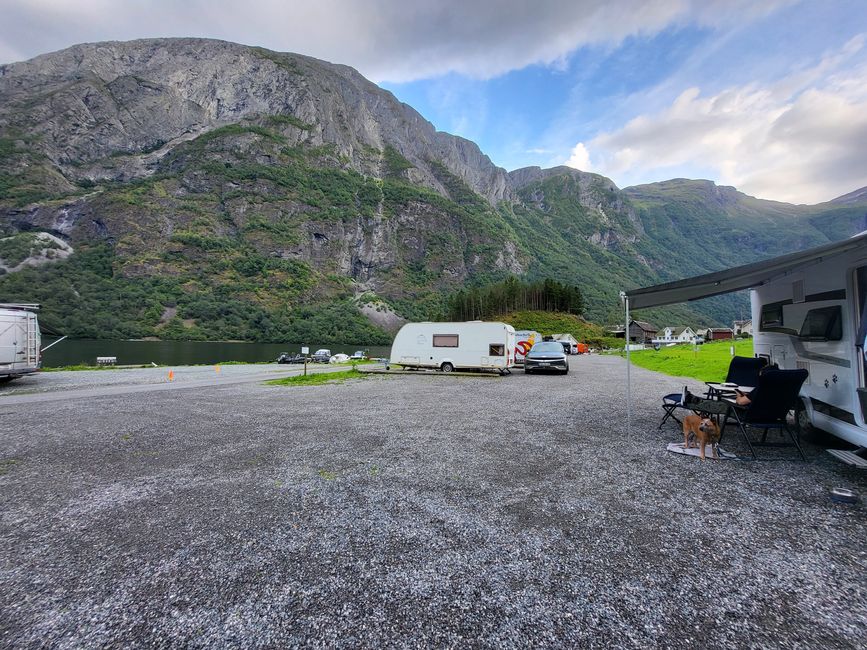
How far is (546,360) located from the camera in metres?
17.1

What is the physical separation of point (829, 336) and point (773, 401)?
107 centimetres

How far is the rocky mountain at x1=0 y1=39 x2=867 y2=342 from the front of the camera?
98.4 meters

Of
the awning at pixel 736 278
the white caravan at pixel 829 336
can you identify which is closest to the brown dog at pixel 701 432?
the white caravan at pixel 829 336

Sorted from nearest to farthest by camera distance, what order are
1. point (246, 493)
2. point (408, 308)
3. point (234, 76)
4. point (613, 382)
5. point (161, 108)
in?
1. point (246, 493)
2. point (613, 382)
3. point (408, 308)
4. point (161, 108)
5. point (234, 76)

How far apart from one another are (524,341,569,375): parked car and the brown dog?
1147cm

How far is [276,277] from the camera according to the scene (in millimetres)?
113750

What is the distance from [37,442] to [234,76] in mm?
205875

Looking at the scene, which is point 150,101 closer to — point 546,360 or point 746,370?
point 546,360

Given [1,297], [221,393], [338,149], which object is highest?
[338,149]

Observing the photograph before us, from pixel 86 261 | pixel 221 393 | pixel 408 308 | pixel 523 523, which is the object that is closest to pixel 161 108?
pixel 86 261

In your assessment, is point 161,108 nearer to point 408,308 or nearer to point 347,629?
point 408,308

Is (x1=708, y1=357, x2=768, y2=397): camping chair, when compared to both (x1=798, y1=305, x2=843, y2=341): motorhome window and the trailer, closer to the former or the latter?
the trailer

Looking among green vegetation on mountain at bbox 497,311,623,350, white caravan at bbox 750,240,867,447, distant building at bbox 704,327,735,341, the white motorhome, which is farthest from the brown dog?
distant building at bbox 704,327,735,341

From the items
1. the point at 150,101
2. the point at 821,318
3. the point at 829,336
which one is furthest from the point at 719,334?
the point at 150,101
